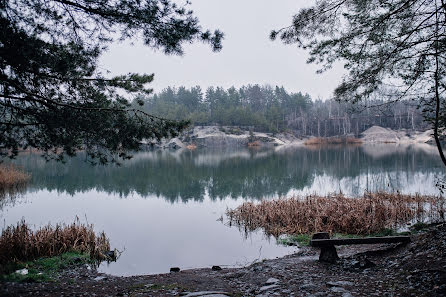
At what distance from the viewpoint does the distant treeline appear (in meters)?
96.4

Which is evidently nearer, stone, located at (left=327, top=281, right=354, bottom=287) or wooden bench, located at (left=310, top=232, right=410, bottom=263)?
stone, located at (left=327, top=281, right=354, bottom=287)

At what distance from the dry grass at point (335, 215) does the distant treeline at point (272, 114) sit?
2904 inches

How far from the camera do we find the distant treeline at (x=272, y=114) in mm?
96375

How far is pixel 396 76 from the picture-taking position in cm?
707

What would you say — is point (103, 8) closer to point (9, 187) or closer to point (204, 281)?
point (204, 281)

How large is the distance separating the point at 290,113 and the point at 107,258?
109496 millimetres

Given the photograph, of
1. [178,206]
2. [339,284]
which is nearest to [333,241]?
[339,284]

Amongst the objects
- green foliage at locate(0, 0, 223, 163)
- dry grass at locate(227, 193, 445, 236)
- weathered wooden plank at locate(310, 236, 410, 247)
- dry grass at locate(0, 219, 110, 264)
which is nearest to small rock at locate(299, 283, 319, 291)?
weathered wooden plank at locate(310, 236, 410, 247)

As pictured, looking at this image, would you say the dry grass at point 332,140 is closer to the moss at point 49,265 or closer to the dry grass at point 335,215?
the dry grass at point 335,215

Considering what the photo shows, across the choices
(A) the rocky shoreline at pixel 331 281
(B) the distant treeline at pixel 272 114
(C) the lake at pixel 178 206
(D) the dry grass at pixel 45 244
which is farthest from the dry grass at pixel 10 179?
(B) the distant treeline at pixel 272 114

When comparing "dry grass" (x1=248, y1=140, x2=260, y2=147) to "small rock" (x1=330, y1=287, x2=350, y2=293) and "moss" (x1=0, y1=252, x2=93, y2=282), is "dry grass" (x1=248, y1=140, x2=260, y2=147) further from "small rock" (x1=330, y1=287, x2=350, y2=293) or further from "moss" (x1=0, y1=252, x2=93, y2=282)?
"small rock" (x1=330, y1=287, x2=350, y2=293)

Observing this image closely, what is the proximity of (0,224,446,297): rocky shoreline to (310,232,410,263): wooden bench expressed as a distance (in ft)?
0.56

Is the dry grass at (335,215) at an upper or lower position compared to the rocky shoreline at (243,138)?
lower

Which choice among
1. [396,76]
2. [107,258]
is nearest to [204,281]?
[107,258]
